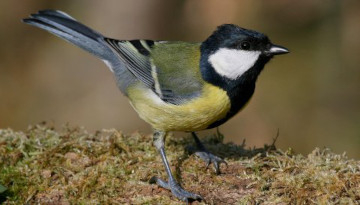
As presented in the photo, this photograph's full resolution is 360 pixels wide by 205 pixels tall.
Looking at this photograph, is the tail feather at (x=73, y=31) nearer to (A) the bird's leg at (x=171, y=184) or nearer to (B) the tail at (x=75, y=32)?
(B) the tail at (x=75, y=32)

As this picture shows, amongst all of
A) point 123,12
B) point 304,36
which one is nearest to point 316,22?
point 304,36

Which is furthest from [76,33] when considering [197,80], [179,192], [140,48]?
[179,192]

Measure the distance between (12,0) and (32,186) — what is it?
6.84 meters

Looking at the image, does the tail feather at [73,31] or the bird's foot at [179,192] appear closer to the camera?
the bird's foot at [179,192]

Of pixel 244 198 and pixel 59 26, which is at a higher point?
pixel 59 26

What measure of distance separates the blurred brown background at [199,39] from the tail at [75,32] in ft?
A: 11.2

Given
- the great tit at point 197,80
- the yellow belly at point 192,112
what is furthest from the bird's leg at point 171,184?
the yellow belly at point 192,112

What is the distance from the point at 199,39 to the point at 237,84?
225 inches

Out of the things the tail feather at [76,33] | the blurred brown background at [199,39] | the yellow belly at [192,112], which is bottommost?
the yellow belly at [192,112]

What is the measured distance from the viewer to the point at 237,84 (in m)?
3.80

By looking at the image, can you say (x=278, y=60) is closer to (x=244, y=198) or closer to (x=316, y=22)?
(x=316, y=22)

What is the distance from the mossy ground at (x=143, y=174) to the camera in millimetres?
3332

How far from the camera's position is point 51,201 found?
3475mm

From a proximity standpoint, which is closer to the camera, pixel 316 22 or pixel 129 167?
pixel 129 167
